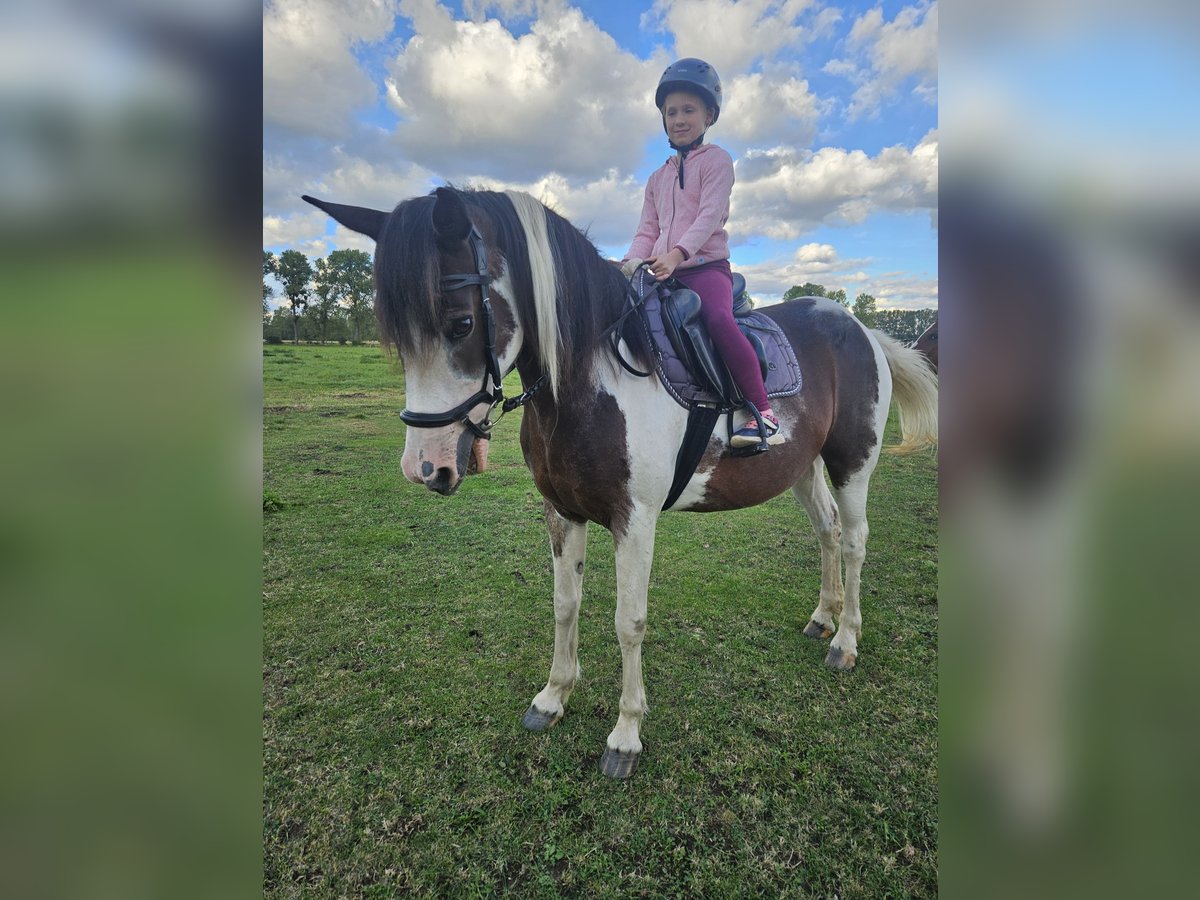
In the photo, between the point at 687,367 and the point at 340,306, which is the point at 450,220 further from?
the point at 340,306

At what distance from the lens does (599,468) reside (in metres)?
2.24

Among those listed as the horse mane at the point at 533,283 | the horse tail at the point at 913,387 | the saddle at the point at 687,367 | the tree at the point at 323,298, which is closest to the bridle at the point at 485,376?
the horse mane at the point at 533,283

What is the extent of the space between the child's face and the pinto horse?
0.98 metres

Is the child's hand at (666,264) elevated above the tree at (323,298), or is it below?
below

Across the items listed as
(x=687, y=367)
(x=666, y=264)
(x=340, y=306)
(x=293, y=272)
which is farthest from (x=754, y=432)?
(x=340, y=306)

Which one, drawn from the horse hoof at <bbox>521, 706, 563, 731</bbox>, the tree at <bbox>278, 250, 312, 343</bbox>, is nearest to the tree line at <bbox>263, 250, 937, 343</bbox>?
the tree at <bbox>278, 250, 312, 343</bbox>

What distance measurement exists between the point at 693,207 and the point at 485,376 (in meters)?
1.58

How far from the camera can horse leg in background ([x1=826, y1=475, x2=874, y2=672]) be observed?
3246 mm

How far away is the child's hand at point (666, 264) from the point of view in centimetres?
237

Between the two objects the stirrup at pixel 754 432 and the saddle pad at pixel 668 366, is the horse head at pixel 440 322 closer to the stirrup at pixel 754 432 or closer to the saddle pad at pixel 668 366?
the saddle pad at pixel 668 366

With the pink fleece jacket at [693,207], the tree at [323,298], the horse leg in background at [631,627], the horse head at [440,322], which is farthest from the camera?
the tree at [323,298]

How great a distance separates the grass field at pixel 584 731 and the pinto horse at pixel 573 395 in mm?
261
